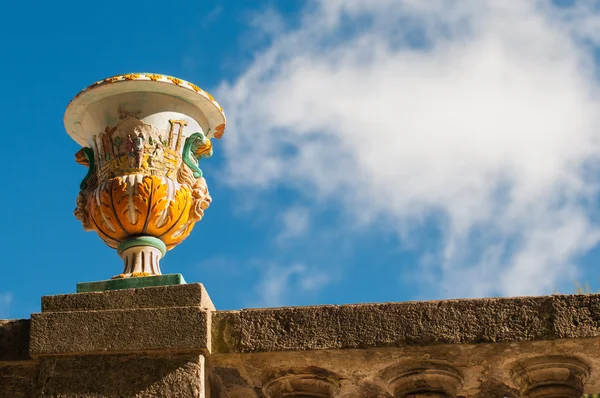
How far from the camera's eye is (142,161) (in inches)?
243

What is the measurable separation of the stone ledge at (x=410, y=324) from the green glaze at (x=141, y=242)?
2.44ft

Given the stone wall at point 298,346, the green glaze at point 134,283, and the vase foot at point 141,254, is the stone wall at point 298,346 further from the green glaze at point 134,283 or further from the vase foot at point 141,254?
the vase foot at point 141,254

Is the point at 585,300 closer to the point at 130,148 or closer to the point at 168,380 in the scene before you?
the point at 168,380

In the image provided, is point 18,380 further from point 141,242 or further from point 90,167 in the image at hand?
point 90,167

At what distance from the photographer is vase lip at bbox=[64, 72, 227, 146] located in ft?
20.6

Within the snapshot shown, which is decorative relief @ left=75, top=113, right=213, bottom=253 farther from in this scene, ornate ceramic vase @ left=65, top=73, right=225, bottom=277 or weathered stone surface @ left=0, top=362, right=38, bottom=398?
weathered stone surface @ left=0, top=362, right=38, bottom=398

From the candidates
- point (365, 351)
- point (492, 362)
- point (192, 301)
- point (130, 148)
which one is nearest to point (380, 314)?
point (365, 351)

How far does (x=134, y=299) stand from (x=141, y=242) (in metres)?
0.48

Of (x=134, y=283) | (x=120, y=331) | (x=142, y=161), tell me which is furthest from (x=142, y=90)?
(x=120, y=331)

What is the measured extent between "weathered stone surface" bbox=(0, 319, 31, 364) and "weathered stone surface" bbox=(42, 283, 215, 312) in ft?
0.55

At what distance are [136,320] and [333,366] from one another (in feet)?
3.63

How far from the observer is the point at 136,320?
5555 millimetres

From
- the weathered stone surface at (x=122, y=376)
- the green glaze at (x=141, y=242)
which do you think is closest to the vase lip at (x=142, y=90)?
the green glaze at (x=141, y=242)

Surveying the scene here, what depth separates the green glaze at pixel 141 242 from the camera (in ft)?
19.8
